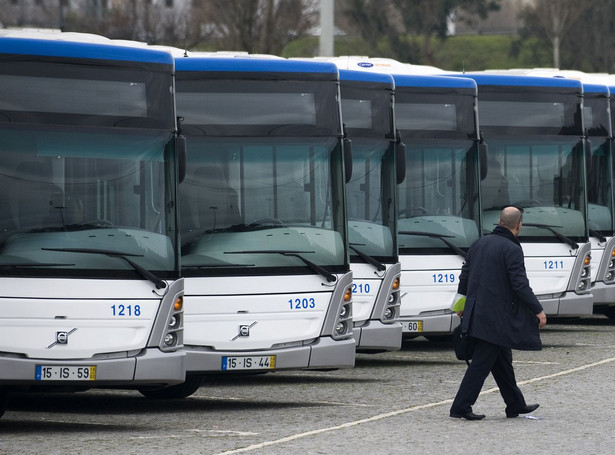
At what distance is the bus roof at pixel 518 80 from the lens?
20016 millimetres

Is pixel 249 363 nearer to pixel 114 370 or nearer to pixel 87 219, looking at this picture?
pixel 114 370

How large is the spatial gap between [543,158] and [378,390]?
21.1 ft

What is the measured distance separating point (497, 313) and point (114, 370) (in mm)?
2804

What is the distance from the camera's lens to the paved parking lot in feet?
36.0

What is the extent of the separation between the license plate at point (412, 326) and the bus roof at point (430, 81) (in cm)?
262

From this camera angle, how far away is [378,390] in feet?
48.5

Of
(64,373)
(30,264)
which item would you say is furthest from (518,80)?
(64,373)

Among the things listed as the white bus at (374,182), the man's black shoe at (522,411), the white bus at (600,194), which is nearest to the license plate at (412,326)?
the white bus at (374,182)

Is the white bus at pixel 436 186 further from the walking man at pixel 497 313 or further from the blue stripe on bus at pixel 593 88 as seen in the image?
the walking man at pixel 497 313

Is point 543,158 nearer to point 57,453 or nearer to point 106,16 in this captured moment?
point 57,453

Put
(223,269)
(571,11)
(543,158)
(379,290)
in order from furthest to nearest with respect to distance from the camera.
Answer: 1. (571,11)
2. (543,158)
3. (379,290)
4. (223,269)

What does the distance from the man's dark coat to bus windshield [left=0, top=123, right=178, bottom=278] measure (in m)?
2.25

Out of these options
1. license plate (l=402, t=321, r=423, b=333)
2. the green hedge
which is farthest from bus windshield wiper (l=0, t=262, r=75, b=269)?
the green hedge

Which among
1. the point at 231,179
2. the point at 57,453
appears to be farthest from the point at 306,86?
the point at 57,453
